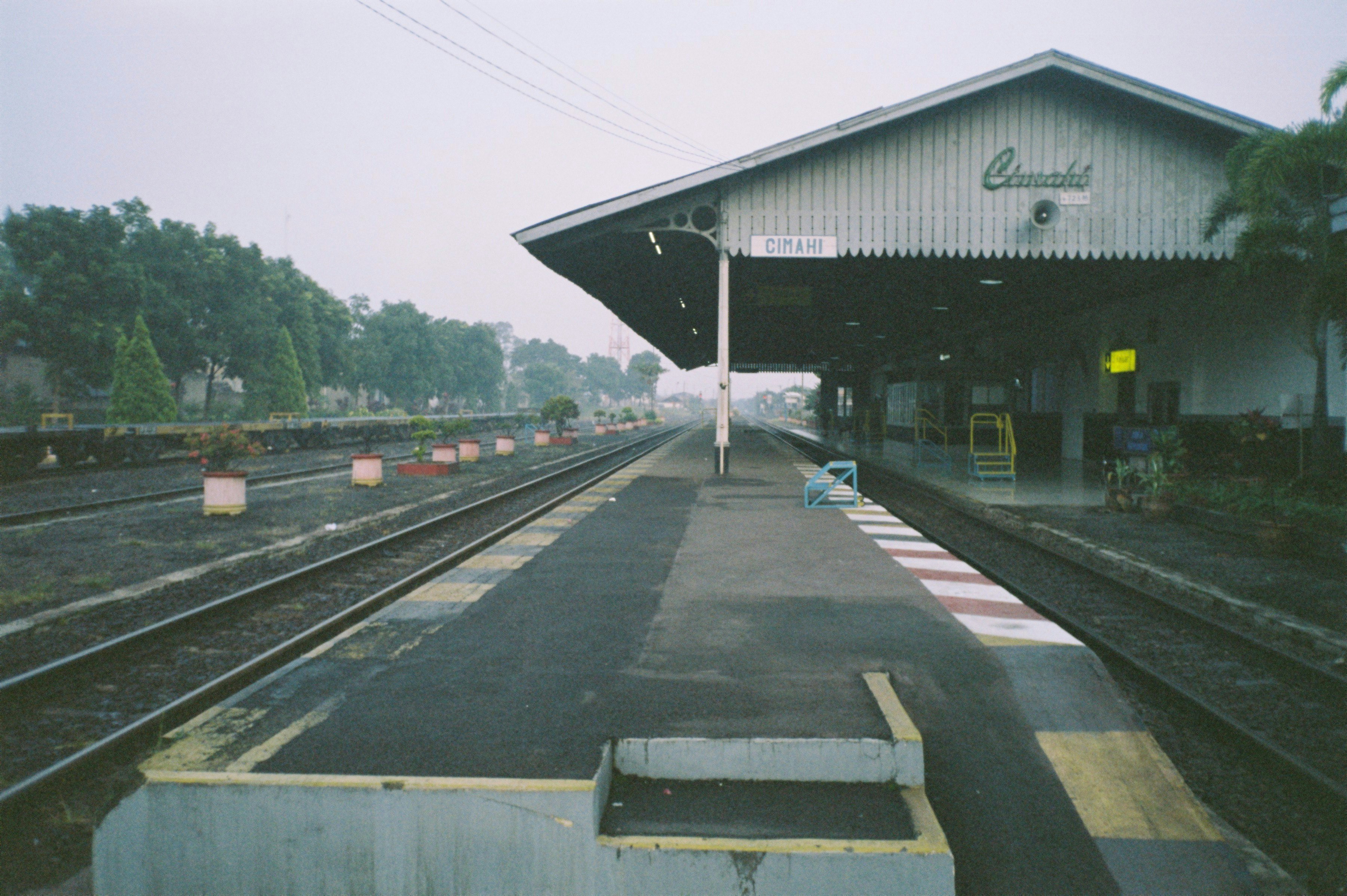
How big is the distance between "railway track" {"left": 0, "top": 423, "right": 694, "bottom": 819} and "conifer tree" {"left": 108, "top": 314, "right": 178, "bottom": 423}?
32312 mm

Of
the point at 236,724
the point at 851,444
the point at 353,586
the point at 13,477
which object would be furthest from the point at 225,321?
the point at 236,724

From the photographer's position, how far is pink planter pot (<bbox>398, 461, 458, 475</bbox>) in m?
18.8

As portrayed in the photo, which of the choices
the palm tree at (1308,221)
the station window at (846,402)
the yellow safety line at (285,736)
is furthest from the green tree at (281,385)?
the palm tree at (1308,221)

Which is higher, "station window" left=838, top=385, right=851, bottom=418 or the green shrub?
"station window" left=838, top=385, right=851, bottom=418

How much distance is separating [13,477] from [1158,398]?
2742cm

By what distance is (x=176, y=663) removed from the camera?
5133mm

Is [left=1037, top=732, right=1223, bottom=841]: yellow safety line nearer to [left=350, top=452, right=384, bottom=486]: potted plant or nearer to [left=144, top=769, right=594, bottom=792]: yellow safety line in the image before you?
[left=144, top=769, right=594, bottom=792]: yellow safety line

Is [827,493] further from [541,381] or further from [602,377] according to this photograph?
[602,377]

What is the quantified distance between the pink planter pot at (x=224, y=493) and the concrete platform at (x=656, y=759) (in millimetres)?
7275

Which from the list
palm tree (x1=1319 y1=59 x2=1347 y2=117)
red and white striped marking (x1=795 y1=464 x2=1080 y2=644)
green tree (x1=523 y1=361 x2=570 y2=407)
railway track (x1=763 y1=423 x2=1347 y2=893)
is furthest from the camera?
green tree (x1=523 y1=361 x2=570 y2=407)

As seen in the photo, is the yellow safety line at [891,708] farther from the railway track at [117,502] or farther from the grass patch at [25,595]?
the railway track at [117,502]

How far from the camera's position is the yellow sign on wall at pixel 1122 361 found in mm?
19438

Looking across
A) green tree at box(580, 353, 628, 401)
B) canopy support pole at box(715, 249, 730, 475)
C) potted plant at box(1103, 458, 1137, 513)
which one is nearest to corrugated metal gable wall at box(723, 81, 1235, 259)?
canopy support pole at box(715, 249, 730, 475)

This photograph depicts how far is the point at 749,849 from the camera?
2.73 m
